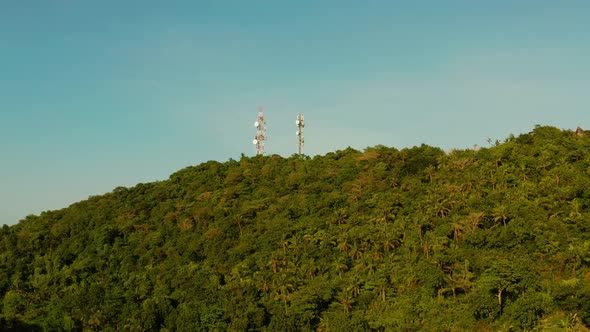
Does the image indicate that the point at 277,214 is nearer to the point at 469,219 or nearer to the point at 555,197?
the point at 469,219

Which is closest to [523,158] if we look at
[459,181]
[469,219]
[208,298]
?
[459,181]

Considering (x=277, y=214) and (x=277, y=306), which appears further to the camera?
(x=277, y=214)

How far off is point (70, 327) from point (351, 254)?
34509 millimetres

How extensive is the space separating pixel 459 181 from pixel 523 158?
28.9 ft

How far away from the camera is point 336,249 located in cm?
7188

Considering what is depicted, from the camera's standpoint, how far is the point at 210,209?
8856 cm

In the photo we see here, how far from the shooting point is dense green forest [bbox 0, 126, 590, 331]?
187 feet

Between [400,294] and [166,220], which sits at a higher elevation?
[166,220]

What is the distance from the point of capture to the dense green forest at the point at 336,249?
57.1m

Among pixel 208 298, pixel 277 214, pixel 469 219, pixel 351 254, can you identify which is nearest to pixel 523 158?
pixel 469 219

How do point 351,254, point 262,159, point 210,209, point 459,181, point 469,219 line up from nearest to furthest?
point 469,219 → point 351,254 → point 459,181 → point 210,209 → point 262,159

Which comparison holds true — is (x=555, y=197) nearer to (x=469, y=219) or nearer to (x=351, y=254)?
(x=469, y=219)

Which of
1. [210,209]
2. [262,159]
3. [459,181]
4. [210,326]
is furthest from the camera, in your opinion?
[262,159]

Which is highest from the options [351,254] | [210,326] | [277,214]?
[277,214]
